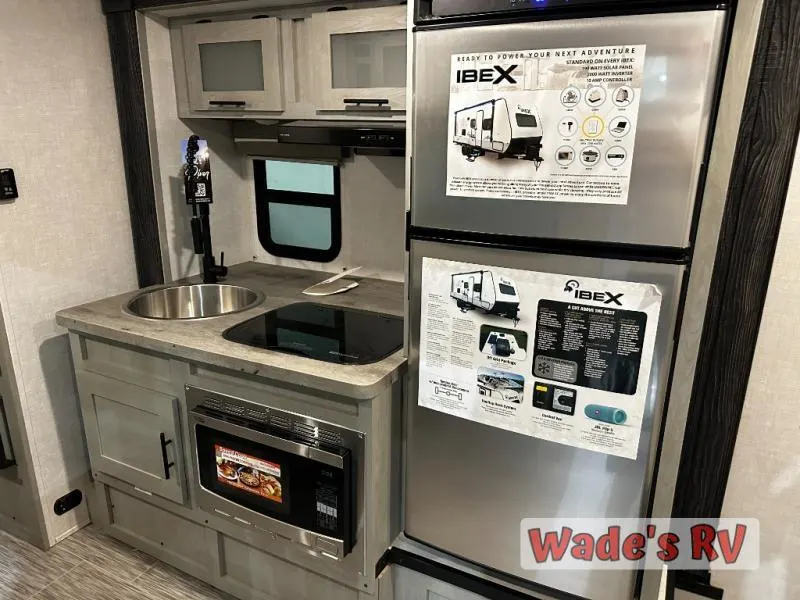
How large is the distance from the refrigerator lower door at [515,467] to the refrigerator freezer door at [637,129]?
7 centimetres

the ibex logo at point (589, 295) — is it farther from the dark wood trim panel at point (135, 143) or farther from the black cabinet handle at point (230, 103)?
Answer: the dark wood trim panel at point (135, 143)

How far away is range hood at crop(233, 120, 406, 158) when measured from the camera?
5.97 ft

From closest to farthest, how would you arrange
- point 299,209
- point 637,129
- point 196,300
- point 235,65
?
point 637,129 → point 235,65 → point 196,300 → point 299,209

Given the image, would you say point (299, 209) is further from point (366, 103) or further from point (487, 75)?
point (487, 75)

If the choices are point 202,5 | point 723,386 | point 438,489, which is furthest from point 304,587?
point 202,5

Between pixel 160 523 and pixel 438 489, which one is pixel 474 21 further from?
pixel 160 523

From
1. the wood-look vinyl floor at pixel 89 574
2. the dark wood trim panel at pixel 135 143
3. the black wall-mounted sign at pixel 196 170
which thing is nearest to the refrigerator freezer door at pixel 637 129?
the black wall-mounted sign at pixel 196 170

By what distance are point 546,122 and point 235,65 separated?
141cm

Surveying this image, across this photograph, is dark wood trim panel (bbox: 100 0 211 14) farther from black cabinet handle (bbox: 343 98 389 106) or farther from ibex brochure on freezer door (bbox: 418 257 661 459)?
ibex brochure on freezer door (bbox: 418 257 661 459)

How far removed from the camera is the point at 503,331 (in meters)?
1.42

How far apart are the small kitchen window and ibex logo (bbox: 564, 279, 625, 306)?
1.40 m

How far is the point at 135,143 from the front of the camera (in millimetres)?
2293

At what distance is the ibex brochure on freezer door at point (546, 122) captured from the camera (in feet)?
3.91

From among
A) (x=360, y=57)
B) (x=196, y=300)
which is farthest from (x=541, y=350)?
(x=196, y=300)
